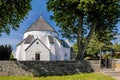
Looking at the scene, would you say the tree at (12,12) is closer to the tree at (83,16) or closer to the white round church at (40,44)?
the tree at (83,16)

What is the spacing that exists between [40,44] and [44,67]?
41839 millimetres

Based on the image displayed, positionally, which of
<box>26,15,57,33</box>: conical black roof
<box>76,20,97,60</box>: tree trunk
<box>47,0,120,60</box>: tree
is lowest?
<box>76,20,97,60</box>: tree trunk

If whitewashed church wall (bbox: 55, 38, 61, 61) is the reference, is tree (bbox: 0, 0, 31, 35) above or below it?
above

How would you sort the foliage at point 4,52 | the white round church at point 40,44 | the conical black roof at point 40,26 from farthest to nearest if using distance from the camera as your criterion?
the conical black roof at point 40,26 < the white round church at point 40,44 < the foliage at point 4,52

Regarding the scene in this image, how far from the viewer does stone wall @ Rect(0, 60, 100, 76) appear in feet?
80.0

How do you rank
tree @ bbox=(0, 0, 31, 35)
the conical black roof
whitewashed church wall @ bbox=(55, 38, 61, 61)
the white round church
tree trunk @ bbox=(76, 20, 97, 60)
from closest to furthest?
tree @ bbox=(0, 0, 31, 35) < tree trunk @ bbox=(76, 20, 97, 60) < the white round church < whitewashed church wall @ bbox=(55, 38, 61, 61) < the conical black roof

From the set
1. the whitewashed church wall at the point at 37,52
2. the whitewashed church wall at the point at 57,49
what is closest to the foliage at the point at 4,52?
the whitewashed church wall at the point at 37,52

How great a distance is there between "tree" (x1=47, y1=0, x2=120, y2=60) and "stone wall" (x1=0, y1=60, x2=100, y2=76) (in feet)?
7.77

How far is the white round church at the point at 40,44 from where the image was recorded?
66.3m

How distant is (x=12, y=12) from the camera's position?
25594 mm

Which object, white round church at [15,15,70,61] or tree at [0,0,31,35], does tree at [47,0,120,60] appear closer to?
tree at [0,0,31,35]

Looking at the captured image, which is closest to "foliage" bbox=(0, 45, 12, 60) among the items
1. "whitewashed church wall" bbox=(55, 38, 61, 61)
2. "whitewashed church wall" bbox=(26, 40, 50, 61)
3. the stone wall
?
the stone wall

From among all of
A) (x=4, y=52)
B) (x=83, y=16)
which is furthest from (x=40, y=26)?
(x=83, y=16)

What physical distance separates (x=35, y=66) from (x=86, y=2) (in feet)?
27.4
